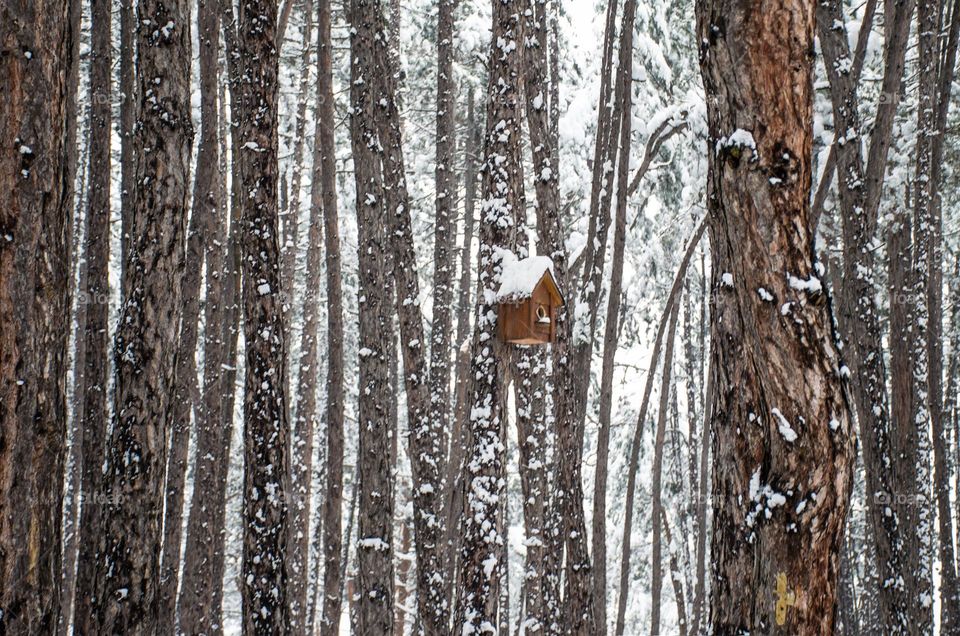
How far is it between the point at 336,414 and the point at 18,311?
7806 mm

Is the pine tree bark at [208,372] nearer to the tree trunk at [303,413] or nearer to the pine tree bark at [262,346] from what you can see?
the pine tree bark at [262,346]

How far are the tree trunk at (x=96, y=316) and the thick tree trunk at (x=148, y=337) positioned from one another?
58 cm

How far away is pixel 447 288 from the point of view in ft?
39.5

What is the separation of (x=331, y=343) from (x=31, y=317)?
776 cm

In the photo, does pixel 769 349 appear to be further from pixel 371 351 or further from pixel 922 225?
pixel 922 225

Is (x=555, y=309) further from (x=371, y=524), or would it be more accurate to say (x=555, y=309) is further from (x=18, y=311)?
(x=18, y=311)

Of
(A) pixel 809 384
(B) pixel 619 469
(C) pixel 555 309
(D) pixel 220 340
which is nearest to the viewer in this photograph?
(A) pixel 809 384

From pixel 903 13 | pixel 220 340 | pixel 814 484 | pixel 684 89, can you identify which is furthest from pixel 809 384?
pixel 684 89

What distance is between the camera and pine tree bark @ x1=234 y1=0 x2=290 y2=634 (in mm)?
6891

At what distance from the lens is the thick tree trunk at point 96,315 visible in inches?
300

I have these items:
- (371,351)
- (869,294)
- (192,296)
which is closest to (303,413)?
(192,296)

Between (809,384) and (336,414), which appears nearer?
(809,384)

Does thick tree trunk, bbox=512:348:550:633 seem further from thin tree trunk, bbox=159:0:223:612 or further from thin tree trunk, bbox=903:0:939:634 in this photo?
thin tree trunk, bbox=903:0:939:634

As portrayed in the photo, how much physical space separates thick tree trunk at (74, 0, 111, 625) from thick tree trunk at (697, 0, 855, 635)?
4.95 metres
